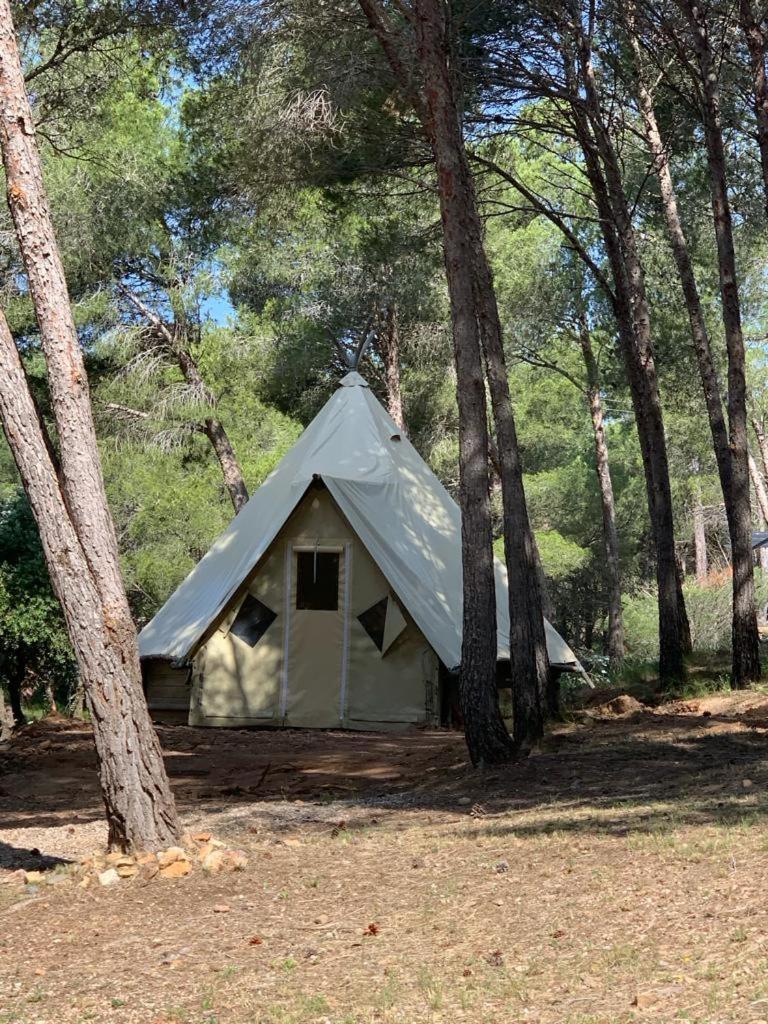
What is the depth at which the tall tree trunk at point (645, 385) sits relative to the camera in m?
11.7

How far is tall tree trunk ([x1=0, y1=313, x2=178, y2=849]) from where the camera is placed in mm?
5852

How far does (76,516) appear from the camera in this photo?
5.95 meters

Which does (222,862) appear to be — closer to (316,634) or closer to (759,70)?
(316,634)

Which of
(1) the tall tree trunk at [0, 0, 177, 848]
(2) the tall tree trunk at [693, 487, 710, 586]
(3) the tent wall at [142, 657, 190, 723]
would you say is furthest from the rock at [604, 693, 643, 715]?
(2) the tall tree trunk at [693, 487, 710, 586]

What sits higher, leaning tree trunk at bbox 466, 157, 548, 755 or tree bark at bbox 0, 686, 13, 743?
leaning tree trunk at bbox 466, 157, 548, 755

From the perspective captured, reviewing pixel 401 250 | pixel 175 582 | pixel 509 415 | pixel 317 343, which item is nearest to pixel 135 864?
pixel 509 415

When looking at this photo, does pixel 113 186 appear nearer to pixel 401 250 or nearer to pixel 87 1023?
pixel 401 250

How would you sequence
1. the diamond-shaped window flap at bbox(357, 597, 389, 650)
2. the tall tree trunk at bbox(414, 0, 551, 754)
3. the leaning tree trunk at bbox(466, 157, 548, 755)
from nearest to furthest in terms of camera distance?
the tall tree trunk at bbox(414, 0, 551, 754) < the leaning tree trunk at bbox(466, 157, 548, 755) < the diamond-shaped window flap at bbox(357, 597, 389, 650)

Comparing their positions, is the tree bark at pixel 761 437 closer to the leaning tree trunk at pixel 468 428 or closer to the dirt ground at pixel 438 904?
the leaning tree trunk at pixel 468 428

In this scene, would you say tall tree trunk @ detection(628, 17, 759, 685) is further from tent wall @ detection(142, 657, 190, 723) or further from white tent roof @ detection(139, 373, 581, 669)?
tent wall @ detection(142, 657, 190, 723)

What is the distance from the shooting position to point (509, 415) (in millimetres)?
9867

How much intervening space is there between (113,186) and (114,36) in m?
5.92

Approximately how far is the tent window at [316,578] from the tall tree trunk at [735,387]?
4.23m

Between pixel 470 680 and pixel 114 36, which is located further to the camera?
pixel 114 36
